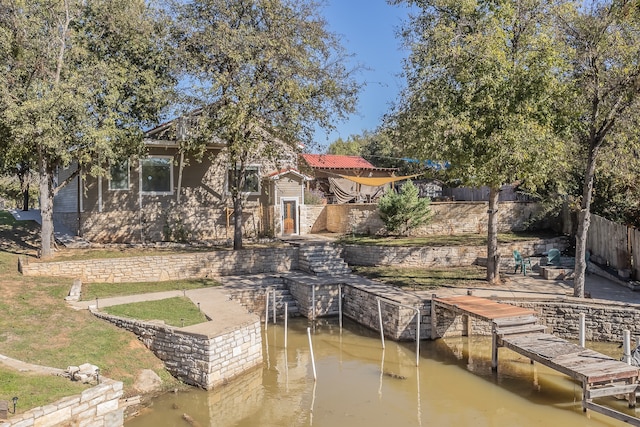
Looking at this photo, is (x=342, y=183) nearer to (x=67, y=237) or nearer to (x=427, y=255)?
(x=427, y=255)

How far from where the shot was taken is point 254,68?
62.6ft

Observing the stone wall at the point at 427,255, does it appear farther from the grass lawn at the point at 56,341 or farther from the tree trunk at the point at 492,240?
the grass lawn at the point at 56,341

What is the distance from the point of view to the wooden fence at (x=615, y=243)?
1681 centimetres

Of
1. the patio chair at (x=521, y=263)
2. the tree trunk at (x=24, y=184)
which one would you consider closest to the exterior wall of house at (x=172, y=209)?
the tree trunk at (x=24, y=184)

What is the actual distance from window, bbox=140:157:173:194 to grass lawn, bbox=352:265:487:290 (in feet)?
31.9

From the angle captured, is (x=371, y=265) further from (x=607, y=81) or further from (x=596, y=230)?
(x=607, y=81)

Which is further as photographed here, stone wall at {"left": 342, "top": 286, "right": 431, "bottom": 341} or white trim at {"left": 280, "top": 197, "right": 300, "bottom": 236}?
white trim at {"left": 280, "top": 197, "right": 300, "bottom": 236}

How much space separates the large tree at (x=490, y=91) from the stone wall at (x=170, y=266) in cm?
824

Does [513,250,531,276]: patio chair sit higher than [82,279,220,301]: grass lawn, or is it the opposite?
[513,250,531,276]: patio chair

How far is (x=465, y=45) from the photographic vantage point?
605 inches

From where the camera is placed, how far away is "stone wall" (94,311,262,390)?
38.2 feet

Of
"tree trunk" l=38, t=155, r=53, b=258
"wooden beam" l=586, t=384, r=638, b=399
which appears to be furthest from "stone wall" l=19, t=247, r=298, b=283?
"wooden beam" l=586, t=384, r=638, b=399

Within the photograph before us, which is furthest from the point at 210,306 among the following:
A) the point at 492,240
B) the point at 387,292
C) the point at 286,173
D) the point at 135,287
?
the point at 286,173

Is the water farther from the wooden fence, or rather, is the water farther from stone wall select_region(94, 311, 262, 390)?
the wooden fence
